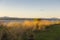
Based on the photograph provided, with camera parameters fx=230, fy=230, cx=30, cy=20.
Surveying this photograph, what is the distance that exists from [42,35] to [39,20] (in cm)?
178

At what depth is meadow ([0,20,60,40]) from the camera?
8.66m

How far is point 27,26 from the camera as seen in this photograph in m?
10.2

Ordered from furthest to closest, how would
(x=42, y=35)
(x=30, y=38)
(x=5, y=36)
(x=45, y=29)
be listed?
1. (x=45, y=29)
2. (x=42, y=35)
3. (x=30, y=38)
4. (x=5, y=36)

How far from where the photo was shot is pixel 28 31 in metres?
9.47

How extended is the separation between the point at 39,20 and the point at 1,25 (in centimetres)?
322

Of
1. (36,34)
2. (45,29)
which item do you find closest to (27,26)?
(36,34)

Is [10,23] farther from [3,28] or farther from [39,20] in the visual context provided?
[39,20]

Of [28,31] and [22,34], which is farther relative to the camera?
[28,31]

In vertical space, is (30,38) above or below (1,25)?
below

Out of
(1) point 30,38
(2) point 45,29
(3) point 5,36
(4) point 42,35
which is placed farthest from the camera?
(2) point 45,29

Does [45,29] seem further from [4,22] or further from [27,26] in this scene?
[4,22]

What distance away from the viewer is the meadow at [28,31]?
8664mm

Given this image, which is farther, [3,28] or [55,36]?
[55,36]

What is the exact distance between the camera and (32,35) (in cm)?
955
